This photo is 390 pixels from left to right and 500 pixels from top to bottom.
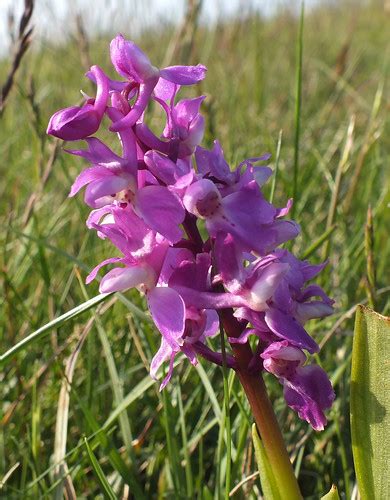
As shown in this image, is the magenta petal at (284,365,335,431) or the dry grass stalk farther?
the dry grass stalk

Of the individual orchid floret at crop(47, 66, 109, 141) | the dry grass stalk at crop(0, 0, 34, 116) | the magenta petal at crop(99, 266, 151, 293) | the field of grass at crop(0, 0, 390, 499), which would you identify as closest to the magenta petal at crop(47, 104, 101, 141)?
the individual orchid floret at crop(47, 66, 109, 141)

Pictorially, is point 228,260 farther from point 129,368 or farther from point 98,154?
point 129,368

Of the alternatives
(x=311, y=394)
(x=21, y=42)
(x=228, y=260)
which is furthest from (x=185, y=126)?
(x=21, y=42)

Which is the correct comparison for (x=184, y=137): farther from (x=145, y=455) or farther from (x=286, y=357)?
(x=145, y=455)

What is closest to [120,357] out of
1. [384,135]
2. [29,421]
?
[29,421]

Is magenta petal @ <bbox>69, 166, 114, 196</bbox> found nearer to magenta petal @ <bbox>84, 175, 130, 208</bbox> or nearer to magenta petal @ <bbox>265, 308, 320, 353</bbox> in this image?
magenta petal @ <bbox>84, 175, 130, 208</bbox>

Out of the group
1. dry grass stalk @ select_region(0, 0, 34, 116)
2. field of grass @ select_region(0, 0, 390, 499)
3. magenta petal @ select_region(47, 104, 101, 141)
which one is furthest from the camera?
dry grass stalk @ select_region(0, 0, 34, 116)

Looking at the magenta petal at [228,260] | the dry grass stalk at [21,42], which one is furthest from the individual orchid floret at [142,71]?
the dry grass stalk at [21,42]
